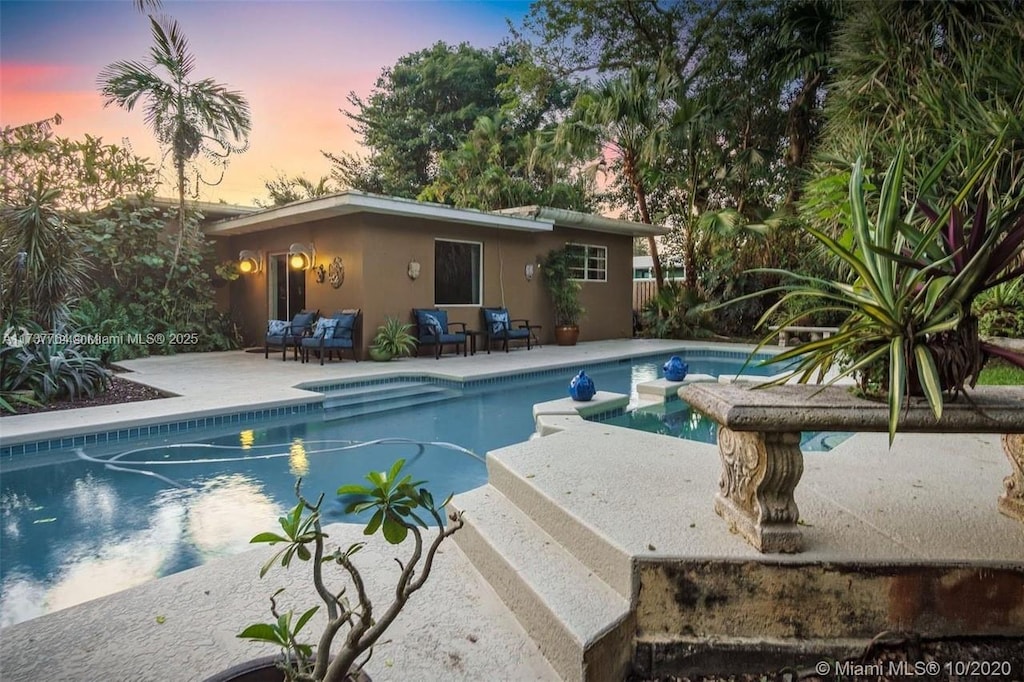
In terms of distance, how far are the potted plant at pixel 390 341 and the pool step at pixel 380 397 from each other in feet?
5.02

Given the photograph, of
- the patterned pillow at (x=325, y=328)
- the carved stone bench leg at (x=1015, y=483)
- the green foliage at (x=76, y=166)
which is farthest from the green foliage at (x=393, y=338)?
the carved stone bench leg at (x=1015, y=483)

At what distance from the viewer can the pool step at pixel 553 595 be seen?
1737 mm

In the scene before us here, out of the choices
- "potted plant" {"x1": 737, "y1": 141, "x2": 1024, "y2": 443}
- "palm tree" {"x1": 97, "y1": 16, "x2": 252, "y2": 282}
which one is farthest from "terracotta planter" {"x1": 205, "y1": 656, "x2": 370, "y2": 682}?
"palm tree" {"x1": 97, "y1": 16, "x2": 252, "y2": 282}

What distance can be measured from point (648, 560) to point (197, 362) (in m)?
9.35

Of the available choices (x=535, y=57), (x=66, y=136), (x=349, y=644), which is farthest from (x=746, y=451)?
(x=535, y=57)

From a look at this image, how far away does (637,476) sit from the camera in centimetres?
275

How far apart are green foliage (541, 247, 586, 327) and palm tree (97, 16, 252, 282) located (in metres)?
6.25

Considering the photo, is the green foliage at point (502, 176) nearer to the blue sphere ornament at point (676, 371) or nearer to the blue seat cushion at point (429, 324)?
the blue seat cushion at point (429, 324)

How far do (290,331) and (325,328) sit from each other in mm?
1027

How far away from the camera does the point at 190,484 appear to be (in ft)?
13.3

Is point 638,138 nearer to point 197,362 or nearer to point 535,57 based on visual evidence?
point 535,57

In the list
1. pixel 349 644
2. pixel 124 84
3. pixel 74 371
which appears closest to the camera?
pixel 349 644

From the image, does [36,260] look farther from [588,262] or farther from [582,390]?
[588,262]

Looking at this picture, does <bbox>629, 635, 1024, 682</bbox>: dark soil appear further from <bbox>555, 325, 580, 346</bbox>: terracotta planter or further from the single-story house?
<bbox>555, 325, 580, 346</bbox>: terracotta planter
